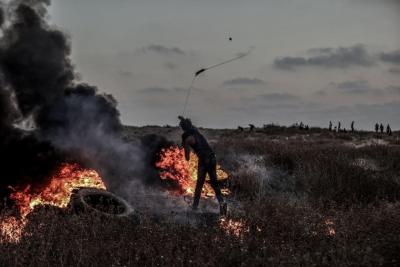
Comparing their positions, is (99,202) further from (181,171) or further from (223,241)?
(223,241)

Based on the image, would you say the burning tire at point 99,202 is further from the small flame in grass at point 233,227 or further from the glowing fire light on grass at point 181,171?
the glowing fire light on grass at point 181,171

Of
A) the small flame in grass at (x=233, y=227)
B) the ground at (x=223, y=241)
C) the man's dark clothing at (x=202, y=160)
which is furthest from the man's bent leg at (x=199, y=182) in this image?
the small flame in grass at (x=233, y=227)

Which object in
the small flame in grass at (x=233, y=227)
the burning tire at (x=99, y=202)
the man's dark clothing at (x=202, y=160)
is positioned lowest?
the burning tire at (x=99, y=202)

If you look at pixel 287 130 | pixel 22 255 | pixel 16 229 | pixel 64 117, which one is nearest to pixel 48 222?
pixel 16 229

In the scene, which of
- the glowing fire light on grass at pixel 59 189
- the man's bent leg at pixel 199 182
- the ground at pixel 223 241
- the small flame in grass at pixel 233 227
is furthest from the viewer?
the man's bent leg at pixel 199 182

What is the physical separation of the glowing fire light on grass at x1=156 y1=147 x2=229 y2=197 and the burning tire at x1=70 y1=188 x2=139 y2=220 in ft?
10.1

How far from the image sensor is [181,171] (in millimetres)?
15445

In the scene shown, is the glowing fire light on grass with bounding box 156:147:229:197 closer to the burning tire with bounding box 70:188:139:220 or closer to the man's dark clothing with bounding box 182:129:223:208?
the man's dark clothing with bounding box 182:129:223:208

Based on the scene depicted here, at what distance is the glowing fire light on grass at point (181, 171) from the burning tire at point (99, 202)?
3067 mm

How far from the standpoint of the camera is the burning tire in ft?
35.2

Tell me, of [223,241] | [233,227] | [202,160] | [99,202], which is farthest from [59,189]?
[223,241]

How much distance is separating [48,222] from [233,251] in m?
3.37

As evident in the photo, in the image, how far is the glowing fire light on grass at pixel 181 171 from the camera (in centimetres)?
1494

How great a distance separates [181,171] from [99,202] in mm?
3812
